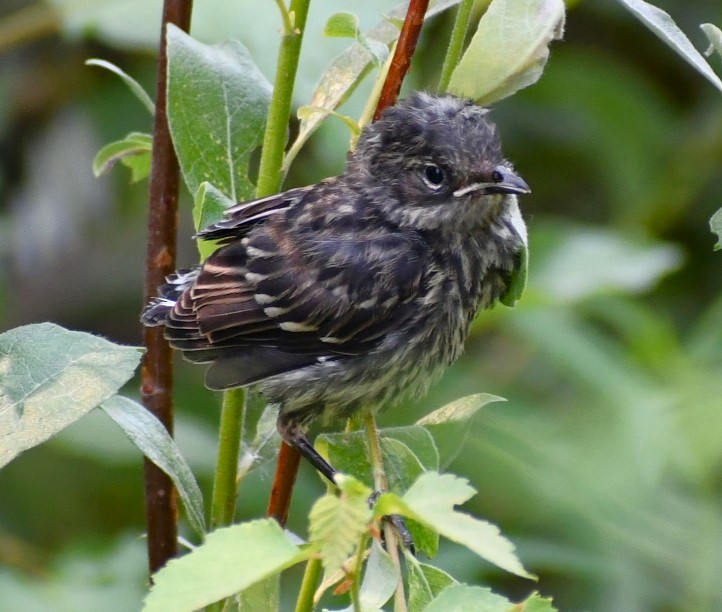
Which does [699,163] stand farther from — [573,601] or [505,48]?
[505,48]

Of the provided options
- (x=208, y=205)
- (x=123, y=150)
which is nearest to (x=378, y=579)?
(x=208, y=205)

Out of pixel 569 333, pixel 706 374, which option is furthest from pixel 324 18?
pixel 706 374

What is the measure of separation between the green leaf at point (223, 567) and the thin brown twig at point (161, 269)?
822 millimetres

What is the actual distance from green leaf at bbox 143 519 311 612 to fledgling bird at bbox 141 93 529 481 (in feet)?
3.75

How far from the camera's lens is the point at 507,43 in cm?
199

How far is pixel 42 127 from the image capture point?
5047 millimetres

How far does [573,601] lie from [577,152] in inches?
89.2

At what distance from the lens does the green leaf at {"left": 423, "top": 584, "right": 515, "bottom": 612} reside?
135cm

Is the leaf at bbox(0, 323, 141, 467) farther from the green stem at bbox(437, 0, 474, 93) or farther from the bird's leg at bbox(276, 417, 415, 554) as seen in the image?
the green stem at bbox(437, 0, 474, 93)

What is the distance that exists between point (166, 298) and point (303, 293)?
0.32 meters

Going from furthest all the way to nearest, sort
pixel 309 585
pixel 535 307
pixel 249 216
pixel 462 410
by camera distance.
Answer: pixel 535 307
pixel 249 216
pixel 462 410
pixel 309 585

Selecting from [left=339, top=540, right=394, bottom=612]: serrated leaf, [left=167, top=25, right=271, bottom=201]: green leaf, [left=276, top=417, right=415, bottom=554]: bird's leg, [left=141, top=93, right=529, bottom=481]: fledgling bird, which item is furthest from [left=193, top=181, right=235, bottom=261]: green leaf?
[left=339, top=540, right=394, bottom=612]: serrated leaf

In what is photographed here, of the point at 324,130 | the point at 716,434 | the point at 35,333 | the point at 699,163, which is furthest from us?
the point at 699,163

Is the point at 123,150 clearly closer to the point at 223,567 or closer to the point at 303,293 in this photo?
the point at 303,293
